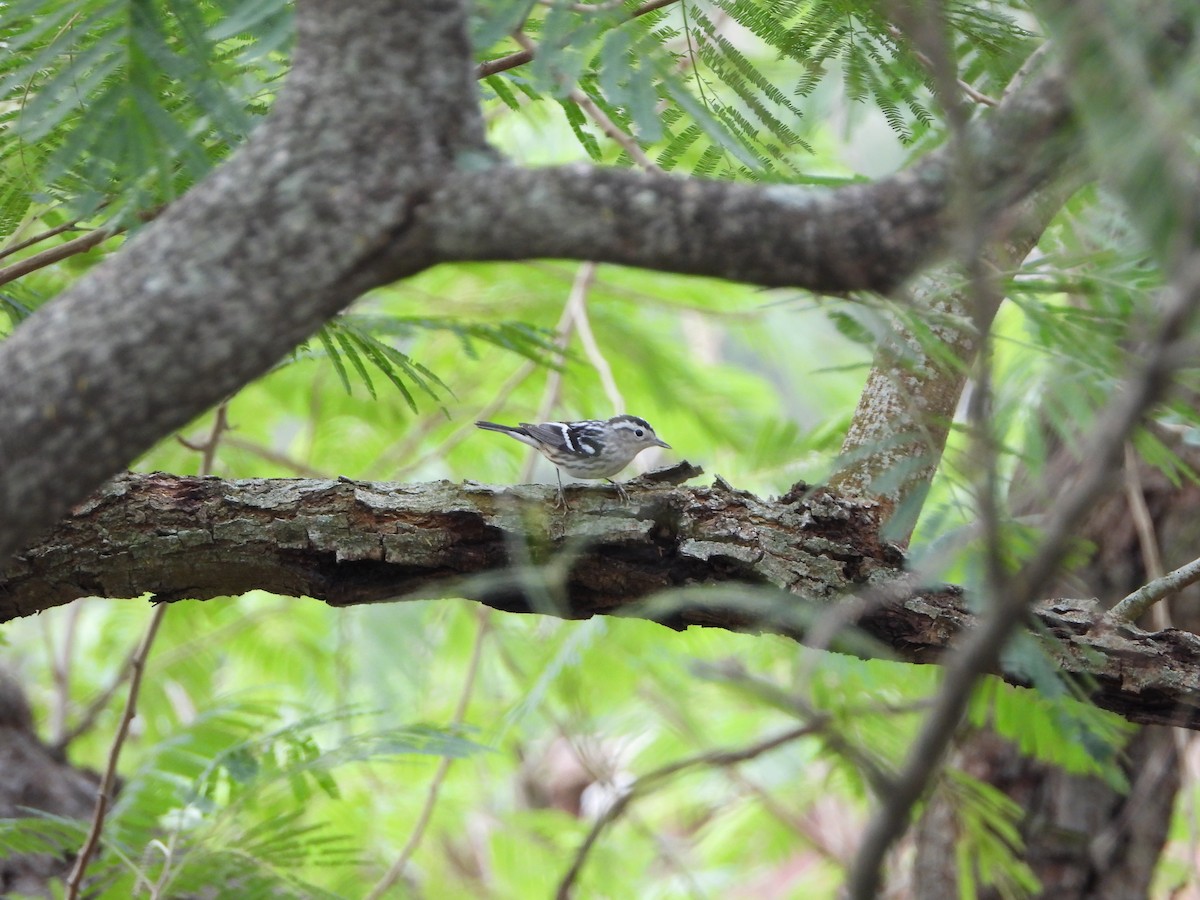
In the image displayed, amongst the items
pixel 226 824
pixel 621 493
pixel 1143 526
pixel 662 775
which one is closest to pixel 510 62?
pixel 621 493

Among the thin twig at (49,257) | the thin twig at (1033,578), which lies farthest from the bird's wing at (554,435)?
the thin twig at (1033,578)

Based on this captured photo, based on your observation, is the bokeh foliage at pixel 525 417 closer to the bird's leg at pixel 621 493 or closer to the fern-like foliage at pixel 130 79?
the fern-like foliage at pixel 130 79

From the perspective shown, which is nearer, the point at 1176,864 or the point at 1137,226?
the point at 1137,226

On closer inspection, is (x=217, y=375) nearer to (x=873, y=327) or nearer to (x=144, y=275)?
(x=144, y=275)

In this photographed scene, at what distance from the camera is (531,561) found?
112 inches

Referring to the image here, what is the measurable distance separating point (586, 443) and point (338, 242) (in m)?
2.76

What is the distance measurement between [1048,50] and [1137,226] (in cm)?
90

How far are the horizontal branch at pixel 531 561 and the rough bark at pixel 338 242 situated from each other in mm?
958

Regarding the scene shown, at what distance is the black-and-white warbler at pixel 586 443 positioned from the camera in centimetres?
452

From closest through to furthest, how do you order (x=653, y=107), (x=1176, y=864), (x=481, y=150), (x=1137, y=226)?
1. (x=1137, y=226)
2. (x=481, y=150)
3. (x=653, y=107)
4. (x=1176, y=864)

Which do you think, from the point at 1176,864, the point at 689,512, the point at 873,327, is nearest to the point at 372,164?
the point at 689,512

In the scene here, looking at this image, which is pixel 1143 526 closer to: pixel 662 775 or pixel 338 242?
pixel 662 775

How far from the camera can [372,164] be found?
1.85 m

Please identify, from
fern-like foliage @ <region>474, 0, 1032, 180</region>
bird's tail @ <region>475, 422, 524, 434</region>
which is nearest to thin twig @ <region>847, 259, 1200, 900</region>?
fern-like foliage @ <region>474, 0, 1032, 180</region>
